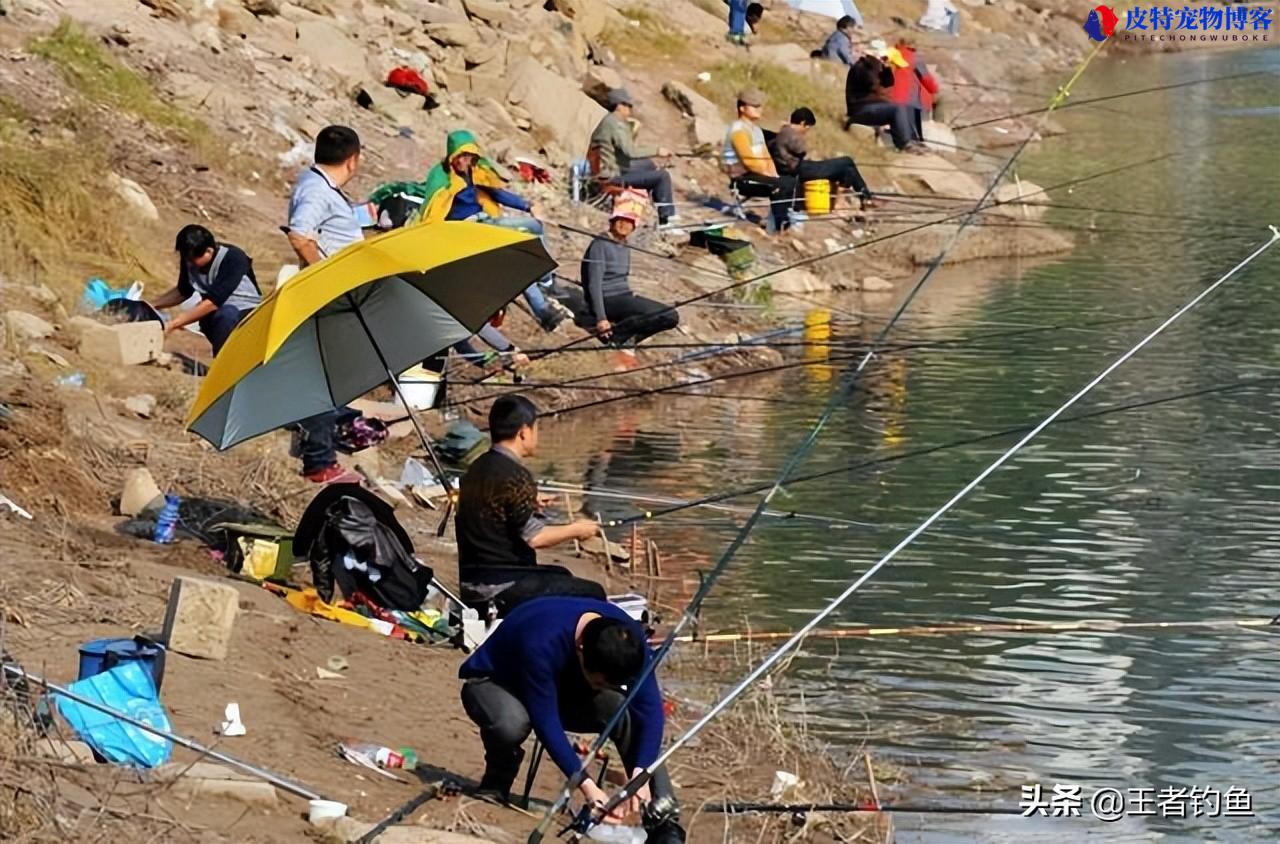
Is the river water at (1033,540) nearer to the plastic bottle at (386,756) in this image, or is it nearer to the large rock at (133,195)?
the plastic bottle at (386,756)

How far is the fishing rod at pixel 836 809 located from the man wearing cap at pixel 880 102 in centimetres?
1708

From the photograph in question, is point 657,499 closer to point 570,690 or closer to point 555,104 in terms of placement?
point 570,690

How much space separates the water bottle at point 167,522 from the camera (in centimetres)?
999

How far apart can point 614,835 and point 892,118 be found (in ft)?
61.0

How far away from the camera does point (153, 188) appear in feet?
52.4

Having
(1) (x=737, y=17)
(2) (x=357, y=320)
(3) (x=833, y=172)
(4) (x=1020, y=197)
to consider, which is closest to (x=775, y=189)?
(3) (x=833, y=172)

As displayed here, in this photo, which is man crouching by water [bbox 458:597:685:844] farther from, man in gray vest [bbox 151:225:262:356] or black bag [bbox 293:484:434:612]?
man in gray vest [bbox 151:225:262:356]

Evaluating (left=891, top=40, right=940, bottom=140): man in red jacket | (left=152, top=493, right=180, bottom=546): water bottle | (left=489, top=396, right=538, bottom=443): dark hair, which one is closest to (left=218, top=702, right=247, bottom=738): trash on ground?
(left=489, top=396, right=538, bottom=443): dark hair

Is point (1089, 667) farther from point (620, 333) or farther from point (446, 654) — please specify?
point (620, 333)

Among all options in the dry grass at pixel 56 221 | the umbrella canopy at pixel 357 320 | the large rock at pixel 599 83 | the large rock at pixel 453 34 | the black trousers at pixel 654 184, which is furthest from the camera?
the large rock at pixel 599 83

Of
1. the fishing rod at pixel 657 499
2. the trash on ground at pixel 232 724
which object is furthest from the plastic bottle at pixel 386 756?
the fishing rod at pixel 657 499

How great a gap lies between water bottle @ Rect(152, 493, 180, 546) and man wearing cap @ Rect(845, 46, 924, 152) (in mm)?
15599

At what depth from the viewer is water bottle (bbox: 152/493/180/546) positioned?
9992mm

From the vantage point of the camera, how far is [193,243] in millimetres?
12469
